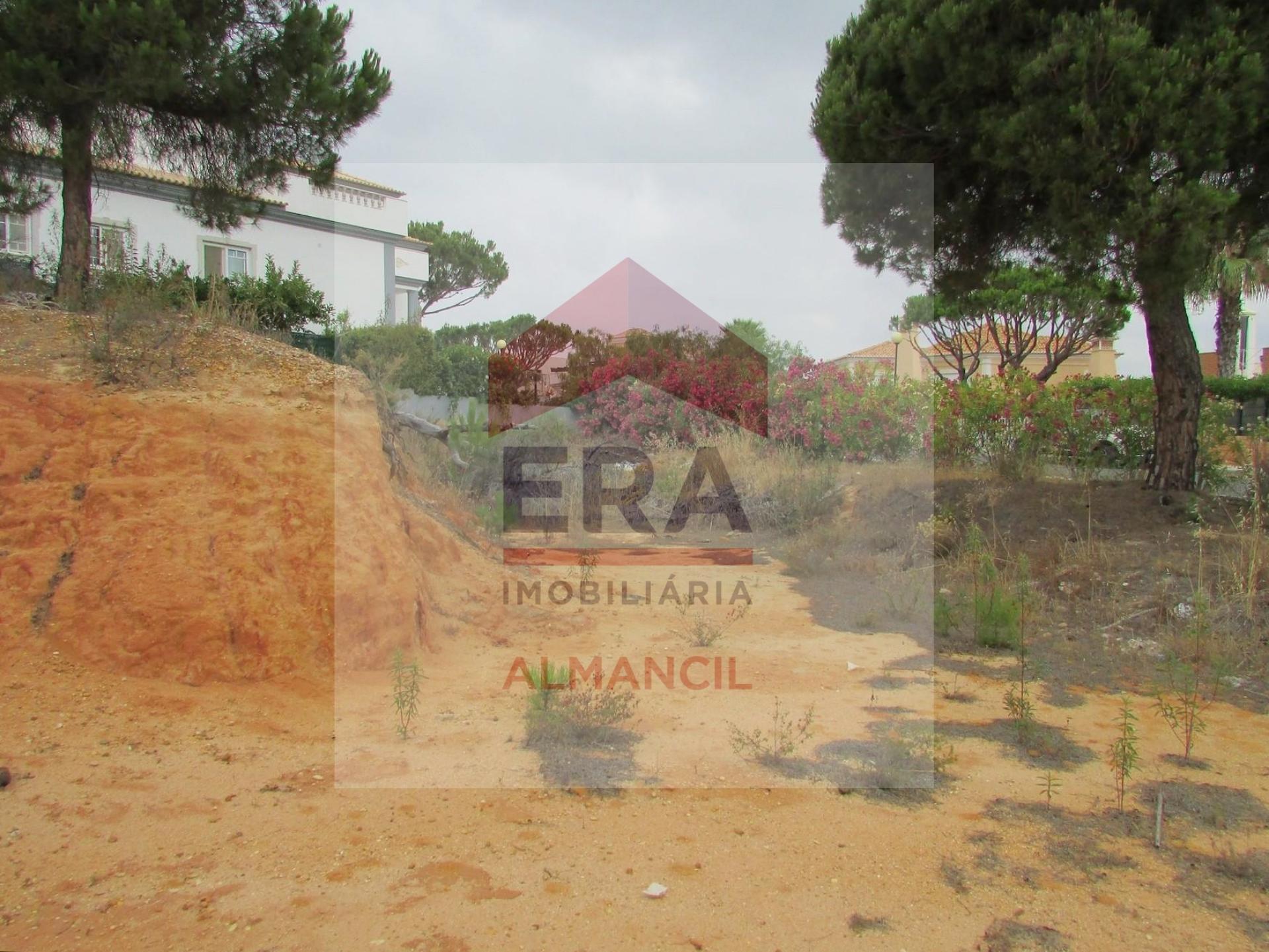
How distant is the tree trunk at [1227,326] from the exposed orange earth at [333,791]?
20813 mm

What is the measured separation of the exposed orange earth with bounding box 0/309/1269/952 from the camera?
97.6 inches

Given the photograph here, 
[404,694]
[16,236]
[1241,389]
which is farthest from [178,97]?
[1241,389]

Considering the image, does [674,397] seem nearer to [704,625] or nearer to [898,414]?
[898,414]

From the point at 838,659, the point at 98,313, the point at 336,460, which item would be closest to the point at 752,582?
the point at 838,659

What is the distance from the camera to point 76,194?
23.5ft

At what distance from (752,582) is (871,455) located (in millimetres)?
6074

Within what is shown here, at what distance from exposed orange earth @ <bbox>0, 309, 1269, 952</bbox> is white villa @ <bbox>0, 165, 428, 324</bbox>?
13.0 meters

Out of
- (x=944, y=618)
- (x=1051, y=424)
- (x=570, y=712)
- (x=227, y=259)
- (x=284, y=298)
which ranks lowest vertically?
(x=570, y=712)

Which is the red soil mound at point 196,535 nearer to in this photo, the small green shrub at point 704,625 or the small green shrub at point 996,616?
the small green shrub at point 704,625

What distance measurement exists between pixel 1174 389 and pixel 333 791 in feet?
24.9

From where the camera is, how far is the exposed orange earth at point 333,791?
2.48 meters

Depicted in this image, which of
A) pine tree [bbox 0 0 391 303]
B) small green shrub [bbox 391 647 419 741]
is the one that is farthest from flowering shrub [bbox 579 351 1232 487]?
small green shrub [bbox 391 647 419 741]

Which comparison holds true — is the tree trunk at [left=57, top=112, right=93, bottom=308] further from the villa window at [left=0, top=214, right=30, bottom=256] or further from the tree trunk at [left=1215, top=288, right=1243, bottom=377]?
the tree trunk at [left=1215, top=288, right=1243, bottom=377]

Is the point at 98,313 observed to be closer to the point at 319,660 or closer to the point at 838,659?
the point at 319,660
